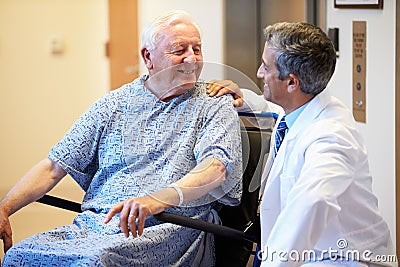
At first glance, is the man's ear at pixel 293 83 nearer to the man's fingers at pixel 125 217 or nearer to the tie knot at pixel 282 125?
the tie knot at pixel 282 125

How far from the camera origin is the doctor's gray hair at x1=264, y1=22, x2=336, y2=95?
2.17m

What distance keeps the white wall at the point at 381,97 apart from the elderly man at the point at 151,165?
89cm

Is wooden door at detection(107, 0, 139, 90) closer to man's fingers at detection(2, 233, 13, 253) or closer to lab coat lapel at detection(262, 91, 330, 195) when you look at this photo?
man's fingers at detection(2, 233, 13, 253)

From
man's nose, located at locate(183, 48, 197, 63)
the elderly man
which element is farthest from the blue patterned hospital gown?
man's nose, located at locate(183, 48, 197, 63)

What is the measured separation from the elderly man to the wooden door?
8.26ft

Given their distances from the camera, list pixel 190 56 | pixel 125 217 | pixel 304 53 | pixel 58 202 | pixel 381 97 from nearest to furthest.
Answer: pixel 304 53 < pixel 125 217 < pixel 190 56 < pixel 58 202 < pixel 381 97

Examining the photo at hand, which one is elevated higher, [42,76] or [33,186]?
[42,76]

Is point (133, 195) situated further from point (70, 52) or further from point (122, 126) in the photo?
point (70, 52)

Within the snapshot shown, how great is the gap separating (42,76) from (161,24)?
276 cm

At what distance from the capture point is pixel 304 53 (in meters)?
2.18

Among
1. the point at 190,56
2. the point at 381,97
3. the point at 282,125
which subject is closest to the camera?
the point at 282,125

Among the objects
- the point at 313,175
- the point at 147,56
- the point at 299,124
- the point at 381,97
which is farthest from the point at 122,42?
the point at 313,175

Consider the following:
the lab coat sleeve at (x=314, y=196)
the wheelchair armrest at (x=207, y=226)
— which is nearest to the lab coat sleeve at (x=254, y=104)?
→ the wheelchair armrest at (x=207, y=226)

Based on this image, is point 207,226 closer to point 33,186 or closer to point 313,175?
point 313,175
